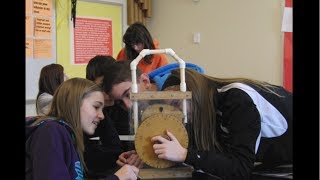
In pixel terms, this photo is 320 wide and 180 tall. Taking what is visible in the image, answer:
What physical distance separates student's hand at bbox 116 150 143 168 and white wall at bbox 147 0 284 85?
226cm

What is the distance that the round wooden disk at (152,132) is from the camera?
3.49ft

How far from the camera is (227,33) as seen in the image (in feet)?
11.9

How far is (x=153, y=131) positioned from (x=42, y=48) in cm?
247

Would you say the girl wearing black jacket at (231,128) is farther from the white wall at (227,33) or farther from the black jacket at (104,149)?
the white wall at (227,33)

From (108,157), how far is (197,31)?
2.53 meters

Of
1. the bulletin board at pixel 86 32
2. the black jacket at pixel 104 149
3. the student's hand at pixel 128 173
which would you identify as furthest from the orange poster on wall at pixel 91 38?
the student's hand at pixel 128 173

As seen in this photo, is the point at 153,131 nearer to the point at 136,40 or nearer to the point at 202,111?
the point at 202,111

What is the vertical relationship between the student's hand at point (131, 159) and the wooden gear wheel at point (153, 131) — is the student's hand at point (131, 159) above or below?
below

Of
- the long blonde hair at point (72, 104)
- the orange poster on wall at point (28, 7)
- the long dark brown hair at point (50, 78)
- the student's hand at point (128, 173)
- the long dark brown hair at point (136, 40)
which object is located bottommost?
the student's hand at point (128, 173)

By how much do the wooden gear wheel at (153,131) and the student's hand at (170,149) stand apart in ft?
0.04

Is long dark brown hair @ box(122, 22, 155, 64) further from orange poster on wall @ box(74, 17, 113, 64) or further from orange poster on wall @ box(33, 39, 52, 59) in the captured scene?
orange poster on wall @ box(74, 17, 113, 64)

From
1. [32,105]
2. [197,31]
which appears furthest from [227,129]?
[197,31]

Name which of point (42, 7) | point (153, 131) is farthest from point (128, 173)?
point (42, 7)

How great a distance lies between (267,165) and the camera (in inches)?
49.6
